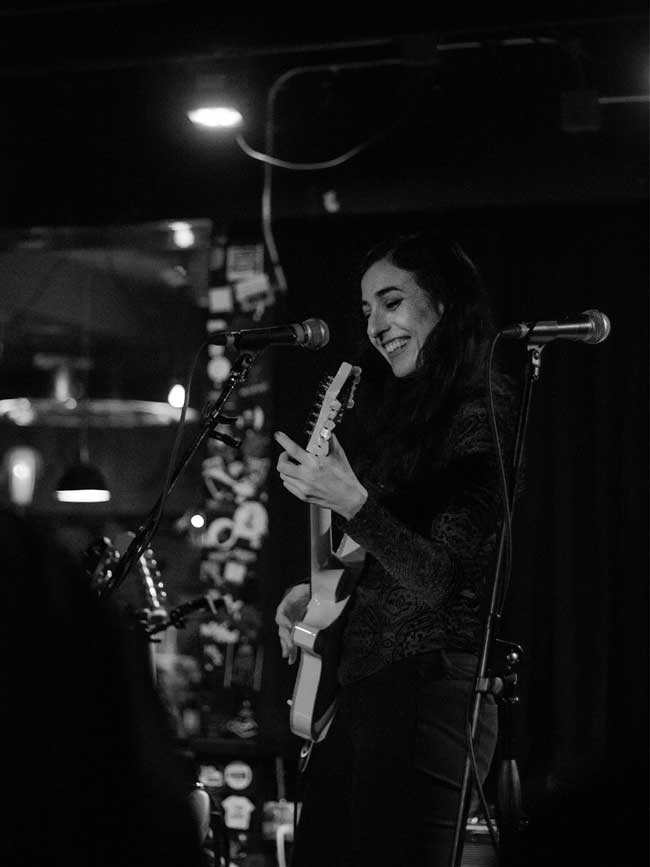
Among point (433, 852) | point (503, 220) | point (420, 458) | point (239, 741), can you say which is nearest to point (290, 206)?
point (503, 220)

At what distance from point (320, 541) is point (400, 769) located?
54 centimetres

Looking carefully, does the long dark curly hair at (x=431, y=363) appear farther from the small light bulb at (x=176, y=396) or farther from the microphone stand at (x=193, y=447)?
the small light bulb at (x=176, y=396)

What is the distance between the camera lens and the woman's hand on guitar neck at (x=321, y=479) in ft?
6.56

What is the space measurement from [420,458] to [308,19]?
1636mm

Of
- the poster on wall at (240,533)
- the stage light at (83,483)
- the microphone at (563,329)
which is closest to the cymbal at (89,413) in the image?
the stage light at (83,483)

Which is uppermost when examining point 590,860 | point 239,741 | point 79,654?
point 79,654

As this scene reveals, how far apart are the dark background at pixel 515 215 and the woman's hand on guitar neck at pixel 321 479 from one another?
2.47m

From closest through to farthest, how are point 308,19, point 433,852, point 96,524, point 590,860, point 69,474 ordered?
point 590,860
point 433,852
point 308,19
point 69,474
point 96,524

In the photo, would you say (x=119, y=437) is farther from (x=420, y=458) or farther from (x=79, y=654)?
(x=79, y=654)

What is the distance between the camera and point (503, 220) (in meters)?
5.01

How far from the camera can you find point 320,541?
8.07 feet

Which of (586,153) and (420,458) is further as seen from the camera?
(586,153)

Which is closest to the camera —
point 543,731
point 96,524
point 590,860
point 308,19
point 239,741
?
point 590,860

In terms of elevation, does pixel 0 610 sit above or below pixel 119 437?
below
